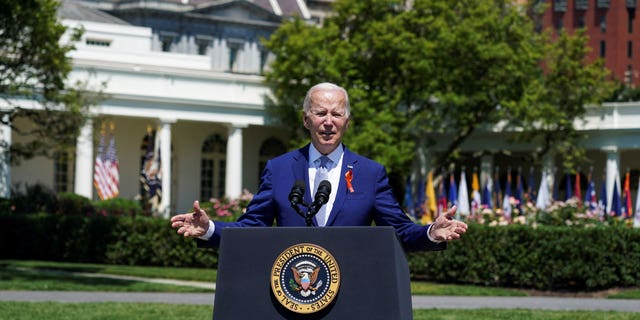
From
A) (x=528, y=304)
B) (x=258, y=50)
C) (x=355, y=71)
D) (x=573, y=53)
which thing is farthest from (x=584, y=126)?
(x=258, y=50)

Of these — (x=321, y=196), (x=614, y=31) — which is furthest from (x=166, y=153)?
(x=614, y=31)

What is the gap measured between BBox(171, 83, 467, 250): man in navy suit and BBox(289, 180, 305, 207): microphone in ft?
0.63

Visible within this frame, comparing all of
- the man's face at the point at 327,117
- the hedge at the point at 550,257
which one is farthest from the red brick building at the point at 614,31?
the man's face at the point at 327,117

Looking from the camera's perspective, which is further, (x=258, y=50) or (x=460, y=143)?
(x=258, y=50)

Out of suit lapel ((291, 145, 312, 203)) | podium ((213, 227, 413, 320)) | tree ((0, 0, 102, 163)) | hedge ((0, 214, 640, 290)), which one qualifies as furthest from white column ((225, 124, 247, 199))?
podium ((213, 227, 413, 320))

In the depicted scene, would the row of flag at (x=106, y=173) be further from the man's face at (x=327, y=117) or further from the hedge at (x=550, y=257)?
the man's face at (x=327, y=117)

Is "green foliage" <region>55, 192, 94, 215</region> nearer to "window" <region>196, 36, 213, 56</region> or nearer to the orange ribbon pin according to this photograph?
the orange ribbon pin

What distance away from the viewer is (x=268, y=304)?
6676 mm

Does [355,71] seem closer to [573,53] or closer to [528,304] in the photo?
[573,53]

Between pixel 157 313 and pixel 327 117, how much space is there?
1041 cm

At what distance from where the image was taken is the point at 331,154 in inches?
299

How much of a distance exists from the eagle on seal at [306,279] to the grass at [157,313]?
397 inches

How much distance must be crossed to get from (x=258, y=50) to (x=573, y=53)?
1902 inches

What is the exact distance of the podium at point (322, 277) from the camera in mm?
6621
